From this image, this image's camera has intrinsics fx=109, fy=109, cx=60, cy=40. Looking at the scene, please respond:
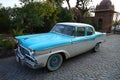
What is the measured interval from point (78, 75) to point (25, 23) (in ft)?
21.8

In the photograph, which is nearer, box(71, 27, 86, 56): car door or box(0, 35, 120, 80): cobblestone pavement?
box(0, 35, 120, 80): cobblestone pavement

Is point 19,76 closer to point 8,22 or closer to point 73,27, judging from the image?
point 73,27

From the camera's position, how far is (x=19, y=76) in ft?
11.4

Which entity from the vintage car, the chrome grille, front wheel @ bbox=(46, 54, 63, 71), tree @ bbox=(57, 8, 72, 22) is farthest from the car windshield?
tree @ bbox=(57, 8, 72, 22)

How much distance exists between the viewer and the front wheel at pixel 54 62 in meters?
3.70

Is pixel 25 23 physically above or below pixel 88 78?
above

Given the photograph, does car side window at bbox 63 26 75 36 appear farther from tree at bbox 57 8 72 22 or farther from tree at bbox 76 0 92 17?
tree at bbox 76 0 92 17

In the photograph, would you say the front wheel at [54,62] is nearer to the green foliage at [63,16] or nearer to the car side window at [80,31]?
the car side window at [80,31]

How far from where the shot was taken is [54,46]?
355cm

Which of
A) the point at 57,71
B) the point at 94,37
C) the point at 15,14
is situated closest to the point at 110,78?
the point at 57,71

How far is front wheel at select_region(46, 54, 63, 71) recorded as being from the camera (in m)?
3.70

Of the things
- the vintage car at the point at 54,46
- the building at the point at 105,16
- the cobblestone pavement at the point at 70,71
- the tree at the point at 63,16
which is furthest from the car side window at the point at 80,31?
the building at the point at 105,16

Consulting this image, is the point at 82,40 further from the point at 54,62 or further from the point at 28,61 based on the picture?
the point at 28,61

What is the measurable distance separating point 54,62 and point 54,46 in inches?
26.3
